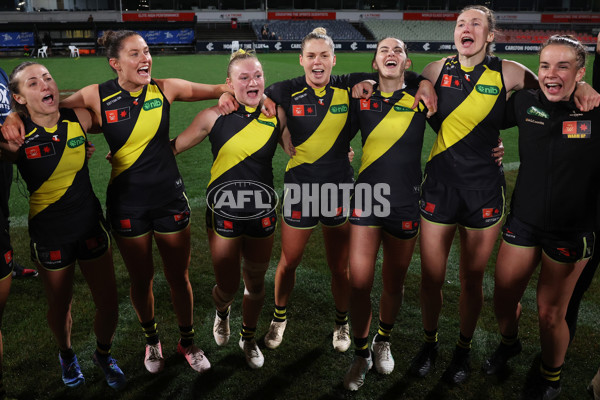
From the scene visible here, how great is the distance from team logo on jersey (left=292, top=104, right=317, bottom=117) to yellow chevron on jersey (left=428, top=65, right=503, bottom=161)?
950 millimetres

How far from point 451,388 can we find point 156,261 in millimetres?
3311

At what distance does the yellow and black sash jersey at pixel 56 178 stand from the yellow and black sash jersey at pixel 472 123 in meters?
2.46

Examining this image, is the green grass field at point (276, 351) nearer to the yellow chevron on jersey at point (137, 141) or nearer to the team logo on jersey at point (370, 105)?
the yellow chevron on jersey at point (137, 141)

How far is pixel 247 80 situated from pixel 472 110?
156 cm

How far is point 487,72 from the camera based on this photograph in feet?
10.8

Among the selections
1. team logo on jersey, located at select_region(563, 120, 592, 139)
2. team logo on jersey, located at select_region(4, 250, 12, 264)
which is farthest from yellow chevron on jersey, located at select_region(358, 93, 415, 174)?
team logo on jersey, located at select_region(4, 250, 12, 264)

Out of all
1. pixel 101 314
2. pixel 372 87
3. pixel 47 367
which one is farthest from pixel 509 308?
pixel 47 367

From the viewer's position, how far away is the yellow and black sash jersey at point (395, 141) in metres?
3.31

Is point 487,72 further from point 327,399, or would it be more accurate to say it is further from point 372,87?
point 327,399

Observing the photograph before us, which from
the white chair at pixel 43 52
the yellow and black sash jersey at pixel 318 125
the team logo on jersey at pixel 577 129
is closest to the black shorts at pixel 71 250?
the yellow and black sash jersey at pixel 318 125

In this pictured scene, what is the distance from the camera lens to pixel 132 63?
3.21 metres

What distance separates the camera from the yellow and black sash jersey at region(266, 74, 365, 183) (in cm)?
349

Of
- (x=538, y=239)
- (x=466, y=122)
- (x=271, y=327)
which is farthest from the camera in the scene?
(x=271, y=327)

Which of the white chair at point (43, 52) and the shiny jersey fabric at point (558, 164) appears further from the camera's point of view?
the white chair at point (43, 52)
